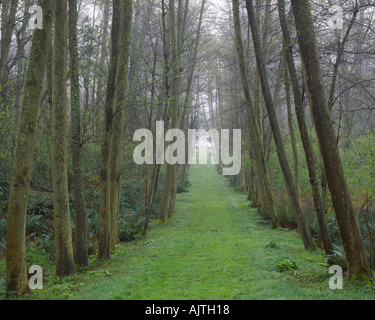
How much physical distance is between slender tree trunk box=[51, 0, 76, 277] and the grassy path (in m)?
1.12

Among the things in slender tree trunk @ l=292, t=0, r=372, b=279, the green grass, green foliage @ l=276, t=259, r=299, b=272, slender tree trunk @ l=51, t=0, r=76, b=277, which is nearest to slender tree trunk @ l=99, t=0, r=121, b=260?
slender tree trunk @ l=51, t=0, r=76, b=277

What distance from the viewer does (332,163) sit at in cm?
568

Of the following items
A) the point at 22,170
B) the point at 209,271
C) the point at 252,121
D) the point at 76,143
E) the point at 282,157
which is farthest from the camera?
the point at 252,121

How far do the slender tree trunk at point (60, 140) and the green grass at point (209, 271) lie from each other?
23.7 inches

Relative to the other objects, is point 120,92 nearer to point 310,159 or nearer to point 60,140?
point 60,140

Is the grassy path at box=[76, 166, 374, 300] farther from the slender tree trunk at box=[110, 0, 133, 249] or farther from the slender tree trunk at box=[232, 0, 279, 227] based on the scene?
the slender tree trunk at box=[110, 0, 133, 249]

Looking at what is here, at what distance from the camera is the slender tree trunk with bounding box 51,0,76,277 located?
6.98 m

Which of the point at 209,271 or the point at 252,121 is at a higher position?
the point at 252,121

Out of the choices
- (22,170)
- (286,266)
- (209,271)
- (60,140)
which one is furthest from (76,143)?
(286,266)

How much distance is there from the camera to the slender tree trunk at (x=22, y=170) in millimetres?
5352

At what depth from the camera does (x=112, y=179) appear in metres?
9.70

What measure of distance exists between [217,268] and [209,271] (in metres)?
0.33

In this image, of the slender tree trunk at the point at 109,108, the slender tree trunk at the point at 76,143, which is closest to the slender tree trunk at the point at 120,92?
the slender tree trunk at the point at 109,108

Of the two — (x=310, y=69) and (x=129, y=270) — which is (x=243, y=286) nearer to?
(x=129, y=270)
